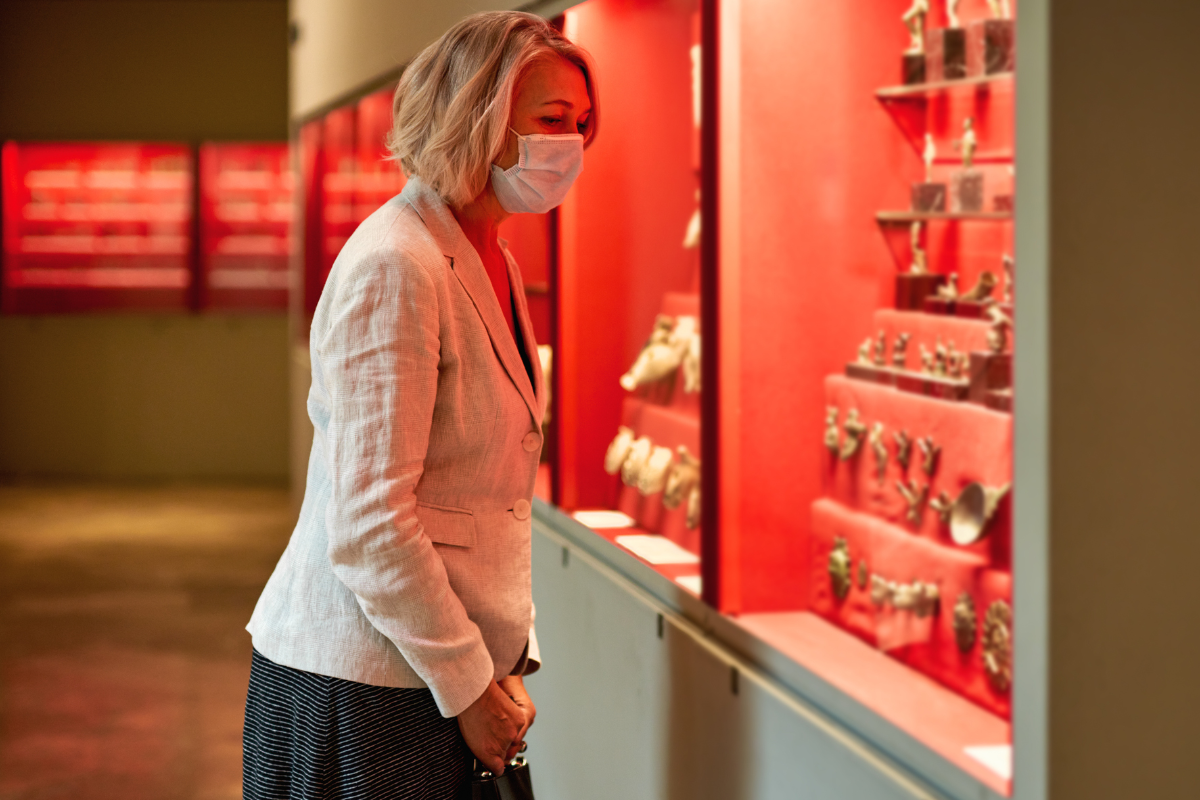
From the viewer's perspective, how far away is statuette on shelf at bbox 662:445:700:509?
2727mm

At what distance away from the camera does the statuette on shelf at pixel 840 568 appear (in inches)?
88.4

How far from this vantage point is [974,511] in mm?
1854

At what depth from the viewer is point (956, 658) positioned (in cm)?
188

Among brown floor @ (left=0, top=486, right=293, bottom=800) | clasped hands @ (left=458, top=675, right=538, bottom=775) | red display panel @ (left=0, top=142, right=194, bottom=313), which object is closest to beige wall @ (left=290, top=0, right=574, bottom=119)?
clasped hands @ (left=458, top=675, right=538, bottom=775)

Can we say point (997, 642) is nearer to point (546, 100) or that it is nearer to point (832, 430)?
point (832, 430)

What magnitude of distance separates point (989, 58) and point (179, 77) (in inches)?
377

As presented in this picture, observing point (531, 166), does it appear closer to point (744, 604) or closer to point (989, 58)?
point (989, 58)

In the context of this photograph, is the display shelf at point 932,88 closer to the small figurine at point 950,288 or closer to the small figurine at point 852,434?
→ the small figurine at point 950,288

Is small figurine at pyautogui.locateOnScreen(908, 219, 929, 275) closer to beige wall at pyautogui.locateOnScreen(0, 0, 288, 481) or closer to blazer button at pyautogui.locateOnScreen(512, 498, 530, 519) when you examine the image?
blazer button at pyautogui.locateOnScreen(512, 498, 530, 519)

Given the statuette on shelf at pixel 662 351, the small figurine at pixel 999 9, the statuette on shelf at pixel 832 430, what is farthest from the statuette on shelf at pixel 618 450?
the small figurine at pixel 999 9

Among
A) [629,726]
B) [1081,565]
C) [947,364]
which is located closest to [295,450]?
[629,726]

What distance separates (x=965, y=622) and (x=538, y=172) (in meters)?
0.91

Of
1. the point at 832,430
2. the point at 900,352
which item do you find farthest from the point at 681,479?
the point at 900,352

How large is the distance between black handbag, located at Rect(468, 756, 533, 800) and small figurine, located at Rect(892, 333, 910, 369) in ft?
2.99
